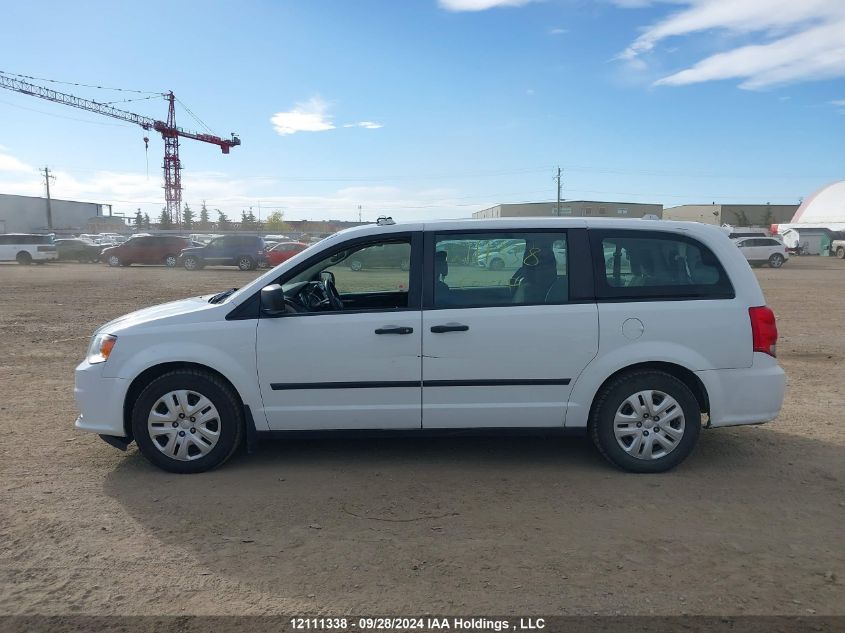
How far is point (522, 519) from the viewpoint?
13.0 ft

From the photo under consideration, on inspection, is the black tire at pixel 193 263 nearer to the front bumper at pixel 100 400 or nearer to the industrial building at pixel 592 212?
the industrial building at pixel 592 212

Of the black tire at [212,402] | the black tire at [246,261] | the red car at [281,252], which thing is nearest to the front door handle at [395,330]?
the black tire at [212,402]

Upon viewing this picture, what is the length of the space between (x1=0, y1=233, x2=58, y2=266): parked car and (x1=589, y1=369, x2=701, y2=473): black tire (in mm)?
A: 41900

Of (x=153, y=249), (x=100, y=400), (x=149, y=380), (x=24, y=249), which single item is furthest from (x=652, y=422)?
(x=24, y=249)

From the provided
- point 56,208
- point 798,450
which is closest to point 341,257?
Result: point 798,450

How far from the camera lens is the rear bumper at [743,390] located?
4.62m

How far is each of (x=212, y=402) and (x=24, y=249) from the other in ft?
134

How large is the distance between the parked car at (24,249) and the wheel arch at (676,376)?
137 feet

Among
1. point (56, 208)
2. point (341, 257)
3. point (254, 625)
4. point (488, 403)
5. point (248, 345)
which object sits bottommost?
point (254, 625)

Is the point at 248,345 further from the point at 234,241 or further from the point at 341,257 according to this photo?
the point at 234,241

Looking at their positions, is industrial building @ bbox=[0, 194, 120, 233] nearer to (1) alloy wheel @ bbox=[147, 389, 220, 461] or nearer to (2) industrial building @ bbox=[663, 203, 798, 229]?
(2) industrial building @ bbox=[663, 203, 798, 229]

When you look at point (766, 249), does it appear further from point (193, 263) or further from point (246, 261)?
point (193, 263)

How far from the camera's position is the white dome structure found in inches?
2904

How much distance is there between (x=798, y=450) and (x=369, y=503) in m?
3.39
